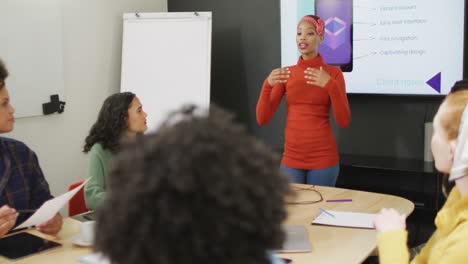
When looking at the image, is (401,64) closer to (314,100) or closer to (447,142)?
(314,100)

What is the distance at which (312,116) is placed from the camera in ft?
9.12

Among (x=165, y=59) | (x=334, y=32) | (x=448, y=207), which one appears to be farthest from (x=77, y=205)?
(x=334, y=32)

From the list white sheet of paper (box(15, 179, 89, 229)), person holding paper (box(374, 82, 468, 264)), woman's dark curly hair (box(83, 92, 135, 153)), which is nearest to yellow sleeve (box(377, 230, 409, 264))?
person holding paper (box(374, 82, 468, 264))

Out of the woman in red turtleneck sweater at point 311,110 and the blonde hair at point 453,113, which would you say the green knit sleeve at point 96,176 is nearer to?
the woman in red turtleneck sweater at point 311,110

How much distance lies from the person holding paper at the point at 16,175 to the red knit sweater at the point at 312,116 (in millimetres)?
1390

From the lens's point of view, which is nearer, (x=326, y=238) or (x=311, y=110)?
(x=326, y=238)

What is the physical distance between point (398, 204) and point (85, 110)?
2606 millimetres

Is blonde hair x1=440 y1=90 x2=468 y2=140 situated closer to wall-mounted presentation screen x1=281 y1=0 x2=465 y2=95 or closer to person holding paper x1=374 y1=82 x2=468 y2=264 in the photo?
person holding paper x1=374 y1=82 x2=468 y2=264

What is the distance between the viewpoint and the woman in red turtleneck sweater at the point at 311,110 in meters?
2.73

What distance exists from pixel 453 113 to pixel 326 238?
0.66m

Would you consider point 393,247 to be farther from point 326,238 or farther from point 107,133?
point 107,133

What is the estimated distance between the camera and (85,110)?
12.6 feet

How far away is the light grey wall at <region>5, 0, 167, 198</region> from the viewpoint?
140 inches

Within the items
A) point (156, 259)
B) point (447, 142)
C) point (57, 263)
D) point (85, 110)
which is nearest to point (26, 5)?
point (85, 110)
